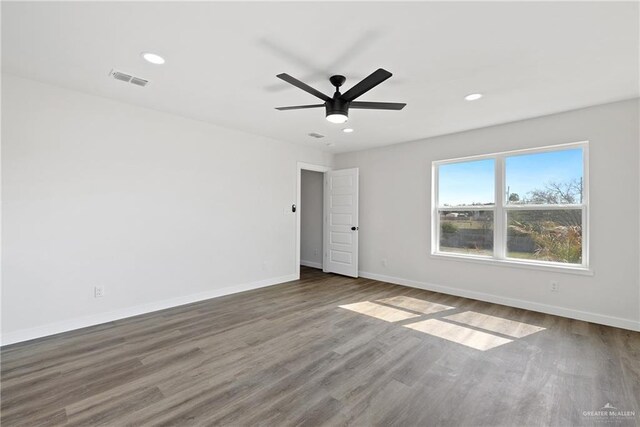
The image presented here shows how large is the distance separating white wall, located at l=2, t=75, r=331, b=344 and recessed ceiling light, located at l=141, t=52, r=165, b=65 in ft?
4.29

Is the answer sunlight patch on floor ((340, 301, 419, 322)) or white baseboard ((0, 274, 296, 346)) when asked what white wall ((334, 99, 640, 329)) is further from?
white baseboard ((0, 274, 296, 346))

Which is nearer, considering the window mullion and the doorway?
the window mullion

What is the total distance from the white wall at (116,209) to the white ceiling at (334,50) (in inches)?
15.2

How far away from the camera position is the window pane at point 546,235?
3.60 metres

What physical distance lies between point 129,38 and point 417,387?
3.37m

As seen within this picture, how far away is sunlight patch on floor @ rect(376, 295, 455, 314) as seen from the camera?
12.4 feet

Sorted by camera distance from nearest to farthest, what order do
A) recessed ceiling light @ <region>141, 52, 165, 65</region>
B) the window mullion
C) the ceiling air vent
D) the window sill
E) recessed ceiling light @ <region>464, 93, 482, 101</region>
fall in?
recessed ceiling light @ <region>141, 52, 165, 65</region> < the ceiling air vent < recessed ceiling light @ <region>464, 93, 482, 101</region> < the window sill < the window mullion

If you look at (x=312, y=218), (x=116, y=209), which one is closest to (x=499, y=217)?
(x=312, y=218)

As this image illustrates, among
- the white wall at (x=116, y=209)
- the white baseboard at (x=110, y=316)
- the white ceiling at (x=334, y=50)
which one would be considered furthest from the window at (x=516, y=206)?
the white baseboard at (x=110, y=316)

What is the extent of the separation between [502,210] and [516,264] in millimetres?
775

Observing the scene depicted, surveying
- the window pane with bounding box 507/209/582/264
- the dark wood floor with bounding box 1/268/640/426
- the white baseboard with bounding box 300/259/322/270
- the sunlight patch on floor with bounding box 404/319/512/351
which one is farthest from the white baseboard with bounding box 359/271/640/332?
the white baseboard with bounding box 300/259/322/270

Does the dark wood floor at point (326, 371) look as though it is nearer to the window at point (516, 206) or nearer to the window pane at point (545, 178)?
the window at point (516, 206)

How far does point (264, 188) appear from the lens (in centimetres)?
487

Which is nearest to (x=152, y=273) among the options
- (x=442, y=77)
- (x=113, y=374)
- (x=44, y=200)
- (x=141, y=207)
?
(x=141, y=207)
